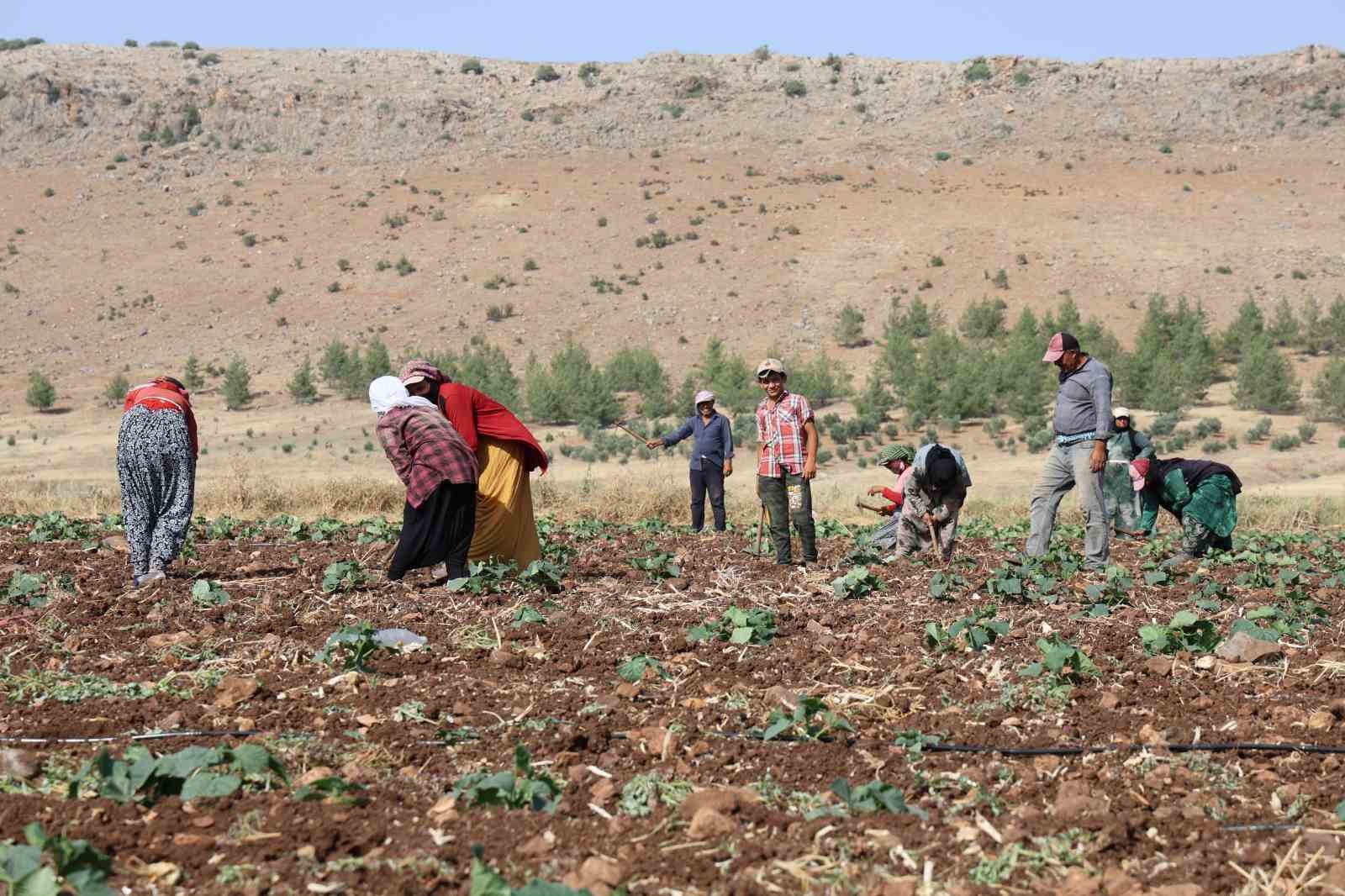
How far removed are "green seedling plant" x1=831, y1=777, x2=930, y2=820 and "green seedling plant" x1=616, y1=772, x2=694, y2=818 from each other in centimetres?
44

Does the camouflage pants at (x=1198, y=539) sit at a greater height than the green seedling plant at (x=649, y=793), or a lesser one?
lesser

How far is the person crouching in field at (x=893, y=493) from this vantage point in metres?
9.05

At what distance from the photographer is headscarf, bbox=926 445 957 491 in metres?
8.48

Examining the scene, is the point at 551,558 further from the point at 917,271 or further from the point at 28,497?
the point at 917,271

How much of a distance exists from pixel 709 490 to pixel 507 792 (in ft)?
26.2

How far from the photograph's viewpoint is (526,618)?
20.3 ft

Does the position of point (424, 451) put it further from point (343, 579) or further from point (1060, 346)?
point (1060, 346)

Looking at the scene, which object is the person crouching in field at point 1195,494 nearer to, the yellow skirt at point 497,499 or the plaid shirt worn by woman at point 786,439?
the plaid shirt worn by woman at point 786,439

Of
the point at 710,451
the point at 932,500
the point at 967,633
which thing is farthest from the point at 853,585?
the point at 710,451

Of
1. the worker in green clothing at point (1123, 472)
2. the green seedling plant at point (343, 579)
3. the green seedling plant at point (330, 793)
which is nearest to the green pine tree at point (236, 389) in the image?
the worker in green clothing at point (1123, 472)

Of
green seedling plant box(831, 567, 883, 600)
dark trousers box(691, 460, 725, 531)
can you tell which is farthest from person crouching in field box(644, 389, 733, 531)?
green seedling plant box(831, 567, 883, 600)

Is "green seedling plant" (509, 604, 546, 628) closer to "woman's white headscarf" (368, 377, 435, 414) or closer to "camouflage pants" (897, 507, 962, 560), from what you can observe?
"woman's white headscarf" (368, 377, 435, 414)

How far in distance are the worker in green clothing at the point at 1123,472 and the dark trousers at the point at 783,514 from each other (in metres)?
2.26

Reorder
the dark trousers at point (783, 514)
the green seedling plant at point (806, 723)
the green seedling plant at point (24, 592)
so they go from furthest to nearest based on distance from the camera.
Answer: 1. the dark trousers at point (783, 514)
2. the green seedling plant at point (24, 592)
3. the green seedling plant at point (806, 723)
